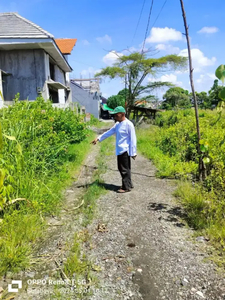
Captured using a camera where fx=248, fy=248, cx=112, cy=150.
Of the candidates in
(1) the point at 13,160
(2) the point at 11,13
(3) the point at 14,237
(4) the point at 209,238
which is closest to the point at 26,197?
(1) the point at 13,160

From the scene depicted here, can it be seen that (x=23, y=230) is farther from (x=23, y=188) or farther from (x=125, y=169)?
(x=125, y=169)

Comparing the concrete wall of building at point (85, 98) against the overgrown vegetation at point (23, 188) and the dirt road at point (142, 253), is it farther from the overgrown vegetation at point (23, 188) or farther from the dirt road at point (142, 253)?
the dirt road at point (142, 253)

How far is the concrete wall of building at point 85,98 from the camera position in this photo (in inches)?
1310

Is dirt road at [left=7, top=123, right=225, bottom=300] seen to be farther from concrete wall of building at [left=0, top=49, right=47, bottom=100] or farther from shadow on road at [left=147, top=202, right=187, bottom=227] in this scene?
concrete wall of building at [left=0, top=49, right=47, bottom=100]

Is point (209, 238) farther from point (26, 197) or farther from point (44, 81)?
point (44, 81)

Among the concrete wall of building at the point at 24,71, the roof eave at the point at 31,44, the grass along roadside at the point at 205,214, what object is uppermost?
the roof eave at the point at 31,44

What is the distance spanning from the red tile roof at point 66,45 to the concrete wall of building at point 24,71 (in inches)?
327

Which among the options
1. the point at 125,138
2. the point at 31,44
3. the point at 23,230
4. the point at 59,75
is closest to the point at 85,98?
the point at 59,75

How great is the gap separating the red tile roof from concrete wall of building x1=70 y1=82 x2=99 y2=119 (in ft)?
37.4

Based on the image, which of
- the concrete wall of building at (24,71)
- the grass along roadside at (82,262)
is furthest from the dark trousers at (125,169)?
the concrete wall of building at (24,71)

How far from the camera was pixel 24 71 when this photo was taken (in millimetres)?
11383

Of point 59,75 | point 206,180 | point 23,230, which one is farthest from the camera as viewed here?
point 59,75

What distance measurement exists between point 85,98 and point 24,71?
24.2m

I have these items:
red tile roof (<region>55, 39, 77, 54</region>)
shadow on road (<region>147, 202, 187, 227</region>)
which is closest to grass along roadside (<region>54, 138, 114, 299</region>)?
shadow on road (<region>147, 202, 187, 227</region>)
